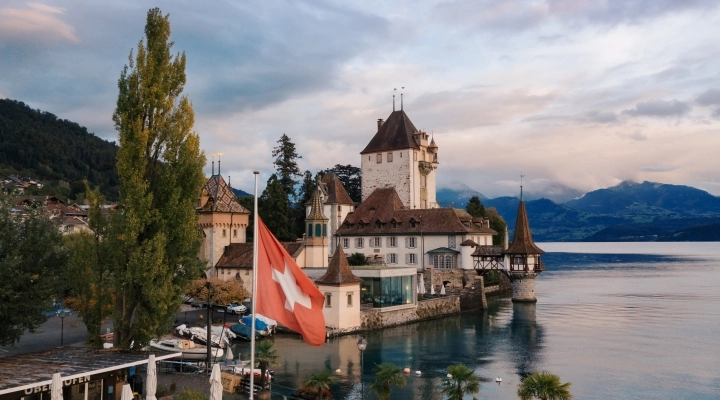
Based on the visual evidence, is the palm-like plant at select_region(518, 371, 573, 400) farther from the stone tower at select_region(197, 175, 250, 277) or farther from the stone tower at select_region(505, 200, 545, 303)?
the stone tower at select_region(505, 200, 545, 303)

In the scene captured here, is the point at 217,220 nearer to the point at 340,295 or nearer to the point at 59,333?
the point at 340,295

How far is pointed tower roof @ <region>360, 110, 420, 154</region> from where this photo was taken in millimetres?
81062

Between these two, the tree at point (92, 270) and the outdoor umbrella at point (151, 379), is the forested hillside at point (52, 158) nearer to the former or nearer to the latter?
the tree at point (92, 270)

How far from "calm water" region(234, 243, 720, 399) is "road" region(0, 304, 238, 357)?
8096mm

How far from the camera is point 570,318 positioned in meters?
54.4

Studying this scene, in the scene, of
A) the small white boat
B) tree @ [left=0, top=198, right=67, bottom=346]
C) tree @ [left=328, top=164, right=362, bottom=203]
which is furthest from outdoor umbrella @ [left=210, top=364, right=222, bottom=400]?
tree @ [left=328, top=164, right=362, bottom=203]

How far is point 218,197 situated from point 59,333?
22.1 m

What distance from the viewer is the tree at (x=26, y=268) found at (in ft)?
73.0

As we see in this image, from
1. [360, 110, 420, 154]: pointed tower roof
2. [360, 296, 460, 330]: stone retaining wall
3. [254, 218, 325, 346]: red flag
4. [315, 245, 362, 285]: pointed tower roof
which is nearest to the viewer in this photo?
[254, 218, 325, 346]: red flag

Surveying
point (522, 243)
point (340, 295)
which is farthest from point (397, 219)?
point (340, 295)

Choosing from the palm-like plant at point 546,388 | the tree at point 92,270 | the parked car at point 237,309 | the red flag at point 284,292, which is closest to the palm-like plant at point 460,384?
the palm-like plant at point 546,388

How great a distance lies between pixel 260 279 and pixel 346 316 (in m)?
29.8

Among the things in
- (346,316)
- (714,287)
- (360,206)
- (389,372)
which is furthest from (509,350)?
(714,287)

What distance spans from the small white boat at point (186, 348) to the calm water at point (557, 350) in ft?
9.87
